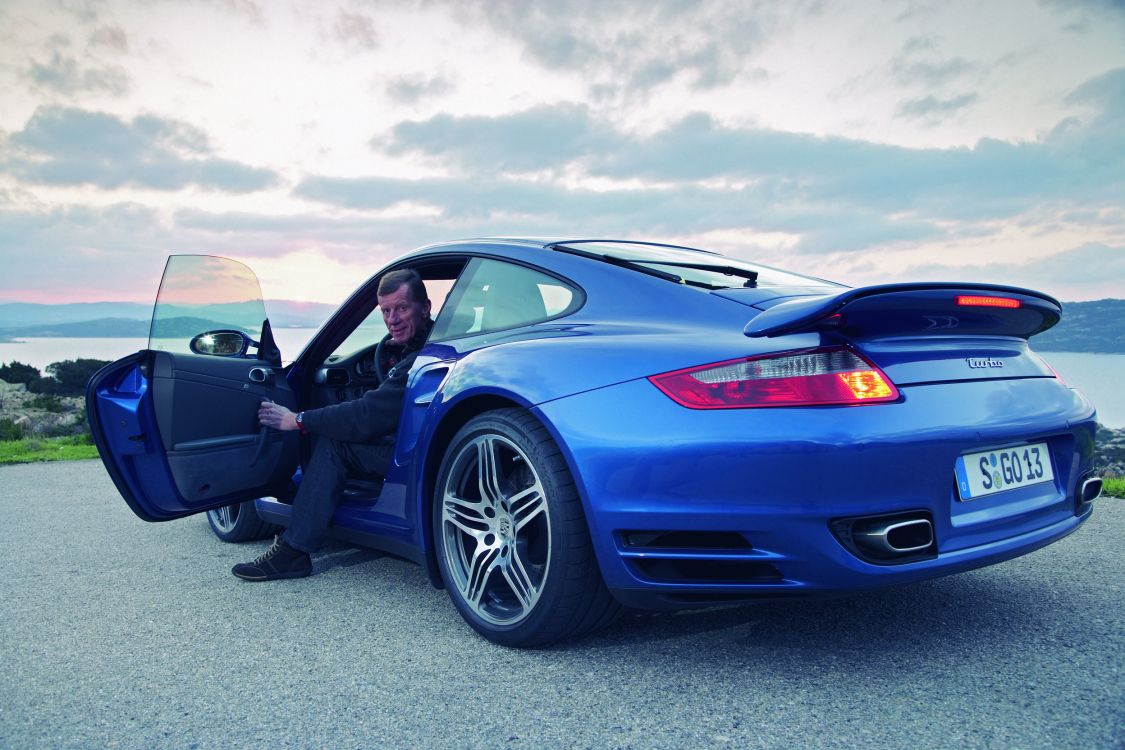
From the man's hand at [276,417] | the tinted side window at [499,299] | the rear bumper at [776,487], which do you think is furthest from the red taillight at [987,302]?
the man's hand at [276,417]

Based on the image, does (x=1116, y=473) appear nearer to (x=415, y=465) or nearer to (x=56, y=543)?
(x=415, y=465)

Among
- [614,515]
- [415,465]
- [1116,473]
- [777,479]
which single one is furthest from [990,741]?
[1116,473]

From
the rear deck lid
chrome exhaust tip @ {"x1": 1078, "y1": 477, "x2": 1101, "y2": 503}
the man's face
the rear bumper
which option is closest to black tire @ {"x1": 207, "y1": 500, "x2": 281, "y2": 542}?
the man's face

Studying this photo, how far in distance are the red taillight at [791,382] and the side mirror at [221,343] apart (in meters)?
2.43

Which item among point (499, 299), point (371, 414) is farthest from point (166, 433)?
point (499, 299)

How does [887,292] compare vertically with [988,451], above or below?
above

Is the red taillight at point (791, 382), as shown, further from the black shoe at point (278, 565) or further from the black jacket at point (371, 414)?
the black shoe at point (278, 565)

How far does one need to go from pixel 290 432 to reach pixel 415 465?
108 centimetres

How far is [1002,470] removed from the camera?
247 cm

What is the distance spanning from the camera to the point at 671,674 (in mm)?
2555

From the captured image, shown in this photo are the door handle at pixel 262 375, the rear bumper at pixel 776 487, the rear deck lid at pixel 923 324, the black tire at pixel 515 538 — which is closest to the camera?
the rear bumper at pixel 776 487

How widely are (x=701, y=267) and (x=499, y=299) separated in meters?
0.77

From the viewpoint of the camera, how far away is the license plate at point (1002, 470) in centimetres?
236

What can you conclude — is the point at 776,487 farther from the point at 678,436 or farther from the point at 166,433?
the point at 166,433
